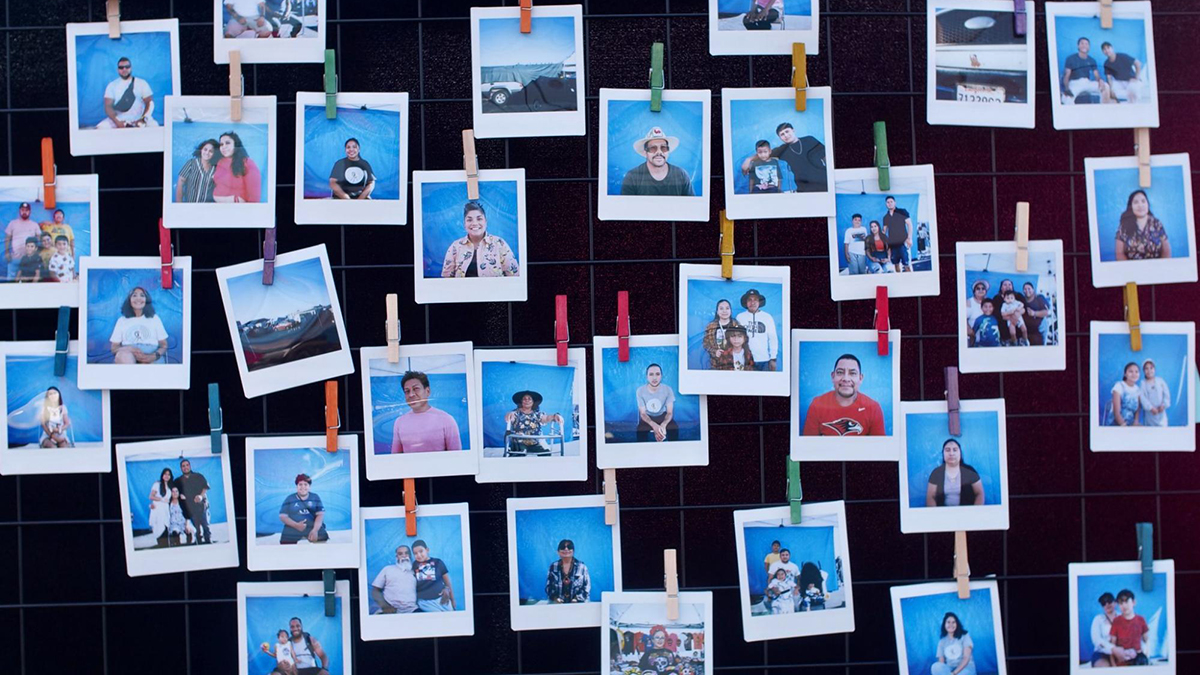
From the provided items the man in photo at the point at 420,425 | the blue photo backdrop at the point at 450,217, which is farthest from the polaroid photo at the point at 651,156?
the man in photo at the point at 420,425

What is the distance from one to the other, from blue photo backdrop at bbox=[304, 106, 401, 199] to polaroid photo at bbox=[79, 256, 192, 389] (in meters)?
0.20

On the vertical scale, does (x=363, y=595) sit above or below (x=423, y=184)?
below

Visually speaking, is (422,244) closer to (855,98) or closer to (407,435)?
(407,435)

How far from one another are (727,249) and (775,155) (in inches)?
5.7

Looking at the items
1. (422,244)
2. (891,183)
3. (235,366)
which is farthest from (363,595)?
(891,183)

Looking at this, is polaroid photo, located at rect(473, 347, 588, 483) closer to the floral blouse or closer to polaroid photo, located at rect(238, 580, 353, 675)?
Answer: the floral blouse

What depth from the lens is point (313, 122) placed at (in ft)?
4.21

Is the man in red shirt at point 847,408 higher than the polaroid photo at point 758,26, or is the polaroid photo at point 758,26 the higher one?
the polaroid photo at point 758,26

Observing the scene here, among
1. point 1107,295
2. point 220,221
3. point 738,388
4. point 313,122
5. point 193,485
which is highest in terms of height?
point 313,122

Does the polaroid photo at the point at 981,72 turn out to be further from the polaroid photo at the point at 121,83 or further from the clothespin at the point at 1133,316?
the polaroid photo at the point at 121,83

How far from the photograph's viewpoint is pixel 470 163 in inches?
50.1

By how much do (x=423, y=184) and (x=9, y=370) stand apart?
1.97 ft

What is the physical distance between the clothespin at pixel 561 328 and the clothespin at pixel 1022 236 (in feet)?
2.02

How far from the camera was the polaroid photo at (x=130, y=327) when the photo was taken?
128 cm
